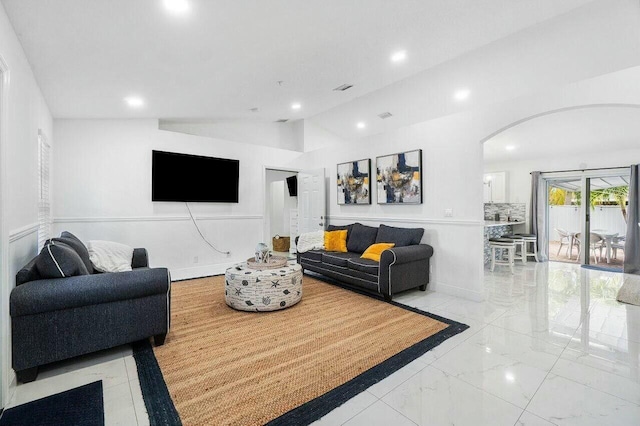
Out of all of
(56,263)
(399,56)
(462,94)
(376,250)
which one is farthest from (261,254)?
(462,94)

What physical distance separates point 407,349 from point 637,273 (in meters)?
5.65

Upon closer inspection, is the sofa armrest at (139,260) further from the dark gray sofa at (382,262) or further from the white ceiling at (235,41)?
the dark gray sofa at (382,262)

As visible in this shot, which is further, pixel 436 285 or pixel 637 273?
pixel 637 273

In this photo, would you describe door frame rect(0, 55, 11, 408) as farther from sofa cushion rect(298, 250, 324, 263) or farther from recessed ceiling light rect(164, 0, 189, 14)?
sofa cushion rect(298, 250, 324, 263)

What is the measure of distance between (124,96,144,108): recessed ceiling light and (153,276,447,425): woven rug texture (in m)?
2.59

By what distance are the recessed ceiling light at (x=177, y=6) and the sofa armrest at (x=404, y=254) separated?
9.88 ft

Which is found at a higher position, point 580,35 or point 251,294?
point 580,35

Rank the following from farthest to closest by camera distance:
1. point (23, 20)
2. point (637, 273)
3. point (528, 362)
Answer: point (637, 273) → point (528, 362) → point (23, 20)

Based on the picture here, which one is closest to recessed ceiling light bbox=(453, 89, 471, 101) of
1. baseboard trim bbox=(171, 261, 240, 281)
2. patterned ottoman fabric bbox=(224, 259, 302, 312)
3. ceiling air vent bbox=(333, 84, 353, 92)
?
ceiling air vent bbox=(333, 84, 353, 92)

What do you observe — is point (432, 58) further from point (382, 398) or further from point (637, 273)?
point (637, 273)

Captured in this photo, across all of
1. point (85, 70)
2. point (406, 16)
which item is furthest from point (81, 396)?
point (406, 16)

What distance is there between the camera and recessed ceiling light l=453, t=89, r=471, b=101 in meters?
4.52

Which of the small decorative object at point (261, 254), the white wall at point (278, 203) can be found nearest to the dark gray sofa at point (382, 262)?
the small decorative object at point (261, 254)

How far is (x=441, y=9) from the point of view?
244 centimetres
